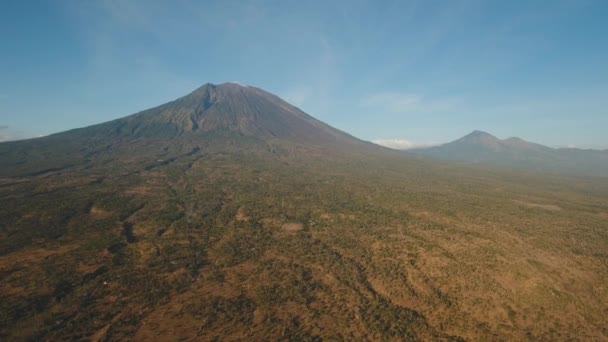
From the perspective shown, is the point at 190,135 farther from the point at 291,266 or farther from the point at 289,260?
the point at 291,266

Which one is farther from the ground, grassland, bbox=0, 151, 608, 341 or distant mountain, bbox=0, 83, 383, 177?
distant mountain, bbox=0, 83, 383, 177

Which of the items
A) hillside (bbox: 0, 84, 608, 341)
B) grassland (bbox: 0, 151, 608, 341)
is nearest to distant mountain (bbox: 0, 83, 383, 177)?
hillside (bbox: 0, 84, 608, 341)

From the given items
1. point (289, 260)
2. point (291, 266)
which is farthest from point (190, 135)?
point (291, 266)

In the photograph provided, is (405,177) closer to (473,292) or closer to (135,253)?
(473,292)

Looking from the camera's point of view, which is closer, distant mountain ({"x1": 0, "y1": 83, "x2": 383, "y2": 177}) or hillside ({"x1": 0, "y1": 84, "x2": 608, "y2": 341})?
hillside ({"x1": 0, "y1": 84, "x2": 608, "y2": 341})

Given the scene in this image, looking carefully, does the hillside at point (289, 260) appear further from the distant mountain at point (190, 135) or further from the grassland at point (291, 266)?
the distant mountain at point (190, 135)

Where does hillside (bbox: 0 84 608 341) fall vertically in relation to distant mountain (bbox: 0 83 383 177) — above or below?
below

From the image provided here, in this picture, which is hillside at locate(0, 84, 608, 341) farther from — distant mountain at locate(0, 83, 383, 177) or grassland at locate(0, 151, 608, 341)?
distant mountain at locate(0, 83, 383, 177)
